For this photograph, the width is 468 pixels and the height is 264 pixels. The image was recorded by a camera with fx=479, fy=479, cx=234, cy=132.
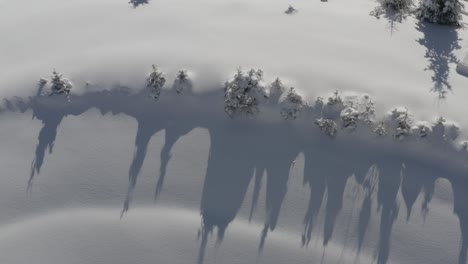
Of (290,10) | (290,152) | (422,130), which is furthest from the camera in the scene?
(290,10)

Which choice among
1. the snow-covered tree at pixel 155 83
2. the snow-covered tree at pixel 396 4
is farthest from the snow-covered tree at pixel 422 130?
the snow-covered tree at pixel 155 83

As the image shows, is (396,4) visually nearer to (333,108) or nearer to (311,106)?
(333,108)

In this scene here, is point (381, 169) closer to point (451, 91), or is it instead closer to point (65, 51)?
point (451, 91)

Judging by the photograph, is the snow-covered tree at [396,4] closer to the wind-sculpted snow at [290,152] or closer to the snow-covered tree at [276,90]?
the wind-sculpted snow at [290,152]

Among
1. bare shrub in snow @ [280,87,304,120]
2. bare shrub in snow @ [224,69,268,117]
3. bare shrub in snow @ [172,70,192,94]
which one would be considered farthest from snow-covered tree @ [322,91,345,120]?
bare shrub in snow @ [172,70,192,94]

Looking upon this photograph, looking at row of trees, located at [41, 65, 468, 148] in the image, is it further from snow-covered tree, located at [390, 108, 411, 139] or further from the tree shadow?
the tree shadow

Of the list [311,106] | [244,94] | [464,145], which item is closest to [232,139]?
[244,94]
